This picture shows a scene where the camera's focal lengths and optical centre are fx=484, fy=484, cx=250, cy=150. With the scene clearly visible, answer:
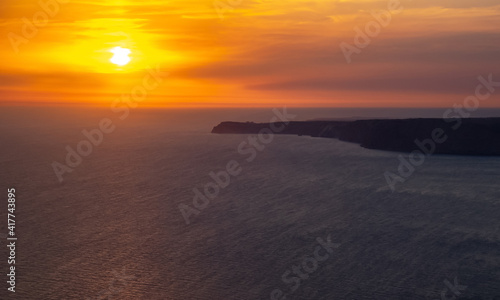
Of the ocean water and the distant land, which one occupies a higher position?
the distant land

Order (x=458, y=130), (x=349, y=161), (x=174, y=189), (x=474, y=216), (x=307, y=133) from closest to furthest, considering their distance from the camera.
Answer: (x=474, y=216), (x=174, y=189), (x=349, y=161), (x=458, y=130), (x=307, y=133)

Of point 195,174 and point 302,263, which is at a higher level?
point 195,174

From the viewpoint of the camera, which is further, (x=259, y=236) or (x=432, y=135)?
(x=432, y=135)

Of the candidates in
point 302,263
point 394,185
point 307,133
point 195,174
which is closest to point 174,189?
point 195,174

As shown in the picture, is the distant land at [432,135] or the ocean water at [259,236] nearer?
the ocean water at [259,236]

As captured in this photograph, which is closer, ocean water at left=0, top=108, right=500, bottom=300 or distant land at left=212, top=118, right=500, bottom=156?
ocean water at left=0, top=108, right=500, bottom=300

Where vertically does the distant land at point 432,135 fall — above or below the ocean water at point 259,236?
above

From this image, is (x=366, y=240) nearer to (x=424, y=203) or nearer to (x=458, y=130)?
(x=424, y=203)

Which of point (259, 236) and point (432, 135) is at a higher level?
point (432, 135)
